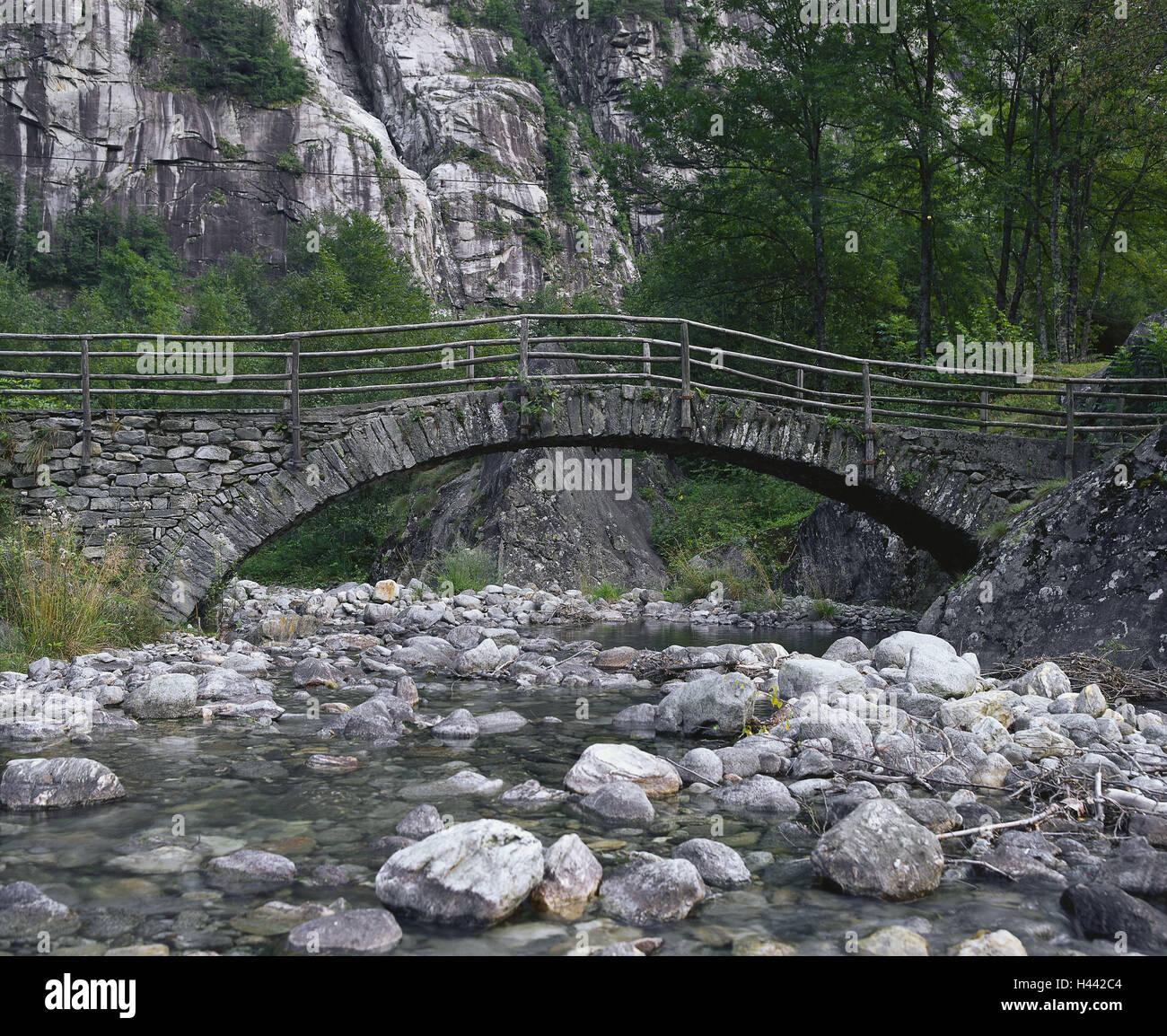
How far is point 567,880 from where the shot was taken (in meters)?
3.21

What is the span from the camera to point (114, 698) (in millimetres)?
6824

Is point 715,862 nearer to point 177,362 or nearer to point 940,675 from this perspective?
point 940,675

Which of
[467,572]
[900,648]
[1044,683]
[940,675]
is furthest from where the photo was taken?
[467,572]

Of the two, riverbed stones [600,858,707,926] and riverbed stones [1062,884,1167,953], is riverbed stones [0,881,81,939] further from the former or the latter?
riverbed stones [1062,884,1167,953]

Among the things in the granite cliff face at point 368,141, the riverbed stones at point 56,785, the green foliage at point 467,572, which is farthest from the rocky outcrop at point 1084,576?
the granite cliff face at point 368,141

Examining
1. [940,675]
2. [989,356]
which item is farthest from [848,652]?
[989,356]

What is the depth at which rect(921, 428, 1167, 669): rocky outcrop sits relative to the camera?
805cm

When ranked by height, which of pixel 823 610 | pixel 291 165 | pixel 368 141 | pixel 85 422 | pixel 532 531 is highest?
pixel 368 141

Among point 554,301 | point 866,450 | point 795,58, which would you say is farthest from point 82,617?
point 554,301

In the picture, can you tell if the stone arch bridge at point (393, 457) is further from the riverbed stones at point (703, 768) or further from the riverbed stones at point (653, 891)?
the riverbed stones at point (653, 891)

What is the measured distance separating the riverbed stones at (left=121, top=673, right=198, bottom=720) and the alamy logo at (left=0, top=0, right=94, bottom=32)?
7772cm

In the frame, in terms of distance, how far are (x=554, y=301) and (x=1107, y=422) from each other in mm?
35342

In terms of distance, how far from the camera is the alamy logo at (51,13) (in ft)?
214
